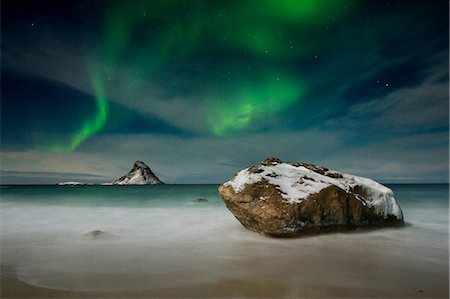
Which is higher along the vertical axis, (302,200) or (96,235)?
(302,200)

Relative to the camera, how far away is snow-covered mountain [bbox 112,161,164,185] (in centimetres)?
15095

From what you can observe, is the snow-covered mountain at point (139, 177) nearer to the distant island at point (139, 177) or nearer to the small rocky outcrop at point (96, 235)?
the distant island at point (139, 177)

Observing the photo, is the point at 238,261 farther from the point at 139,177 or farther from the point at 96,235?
the point at 139,177

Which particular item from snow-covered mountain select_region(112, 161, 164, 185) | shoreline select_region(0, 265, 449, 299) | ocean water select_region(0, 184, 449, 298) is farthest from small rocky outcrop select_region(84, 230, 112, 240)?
snow-covered mountain select_region(112, 161, 164, 185)

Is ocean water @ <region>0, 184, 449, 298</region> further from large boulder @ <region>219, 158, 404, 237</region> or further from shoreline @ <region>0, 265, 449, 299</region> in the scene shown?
large boulder @ <region>219, 158, 404, 237</region>

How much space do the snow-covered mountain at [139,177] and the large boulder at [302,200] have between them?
147732mm

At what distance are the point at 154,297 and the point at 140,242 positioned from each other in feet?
12.1

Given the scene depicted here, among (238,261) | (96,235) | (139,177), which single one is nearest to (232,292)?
(238,261)

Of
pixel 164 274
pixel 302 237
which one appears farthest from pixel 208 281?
pixel 302 237

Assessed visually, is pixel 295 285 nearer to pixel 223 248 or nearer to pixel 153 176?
pixel 223 248

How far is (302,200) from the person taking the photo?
7.19m

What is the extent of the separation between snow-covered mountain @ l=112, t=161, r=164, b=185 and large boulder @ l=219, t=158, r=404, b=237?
148m

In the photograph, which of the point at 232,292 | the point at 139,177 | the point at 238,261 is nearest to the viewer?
the point at 232,292

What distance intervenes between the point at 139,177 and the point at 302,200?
→ 157m
